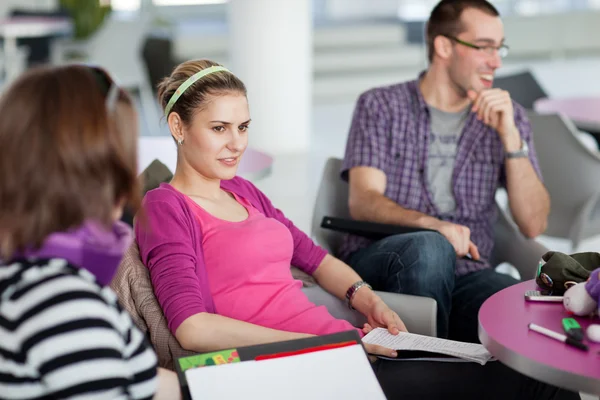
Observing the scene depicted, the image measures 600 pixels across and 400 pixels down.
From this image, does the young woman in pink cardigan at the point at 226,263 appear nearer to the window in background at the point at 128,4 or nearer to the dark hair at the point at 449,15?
the dark hair at the point at 449,15

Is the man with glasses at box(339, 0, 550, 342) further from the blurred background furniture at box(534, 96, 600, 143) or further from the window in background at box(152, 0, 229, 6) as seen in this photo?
the window in background at box(152, 0, 229, 6)

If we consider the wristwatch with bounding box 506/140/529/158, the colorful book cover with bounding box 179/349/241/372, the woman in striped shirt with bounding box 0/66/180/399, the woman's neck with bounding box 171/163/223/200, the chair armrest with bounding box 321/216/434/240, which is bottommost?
the chair armrest with bounding box 321/216/434/240

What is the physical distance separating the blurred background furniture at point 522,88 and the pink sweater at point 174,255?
117 inches

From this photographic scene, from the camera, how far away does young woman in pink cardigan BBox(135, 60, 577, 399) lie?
1.78 m

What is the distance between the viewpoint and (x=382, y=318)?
206 cm

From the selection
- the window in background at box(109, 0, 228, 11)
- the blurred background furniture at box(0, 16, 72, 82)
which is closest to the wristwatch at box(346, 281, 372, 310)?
the blurred background furniture at box(0, 16, 72, 82)

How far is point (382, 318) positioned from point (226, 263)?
42cm

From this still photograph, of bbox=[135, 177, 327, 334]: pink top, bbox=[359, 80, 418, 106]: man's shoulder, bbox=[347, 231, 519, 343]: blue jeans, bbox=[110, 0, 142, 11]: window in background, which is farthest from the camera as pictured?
bbox=[110, 0, 142, 11]: window in background

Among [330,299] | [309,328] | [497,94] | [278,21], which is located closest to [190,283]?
[309,328]

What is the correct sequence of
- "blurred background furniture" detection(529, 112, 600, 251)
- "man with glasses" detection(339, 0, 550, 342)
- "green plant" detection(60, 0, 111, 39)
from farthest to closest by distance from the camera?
1. "green plant" detection(60, 0, 111, 39)
2. "blurred background furniture" detection(529, 112, 600, 251)
3. "man with glasses" detection(339, 0, 550, 342)

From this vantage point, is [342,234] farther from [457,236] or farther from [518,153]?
[518,153]

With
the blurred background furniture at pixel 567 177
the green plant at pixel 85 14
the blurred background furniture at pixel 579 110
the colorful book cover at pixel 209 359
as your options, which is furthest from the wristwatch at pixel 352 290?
the green plant at pixel 85 14

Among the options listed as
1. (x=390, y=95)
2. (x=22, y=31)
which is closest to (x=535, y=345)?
(x=390, y=95)

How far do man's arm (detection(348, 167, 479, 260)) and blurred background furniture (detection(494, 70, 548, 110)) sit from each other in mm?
2163
